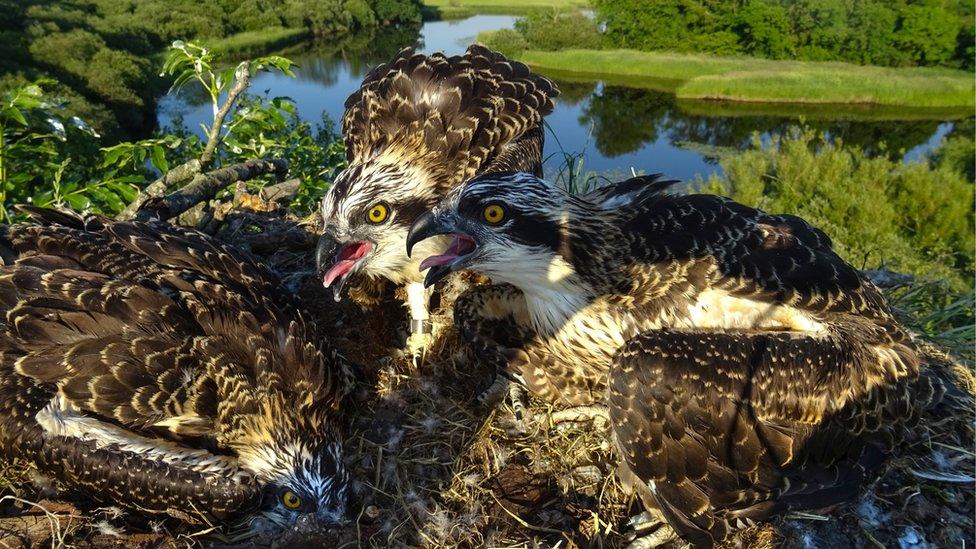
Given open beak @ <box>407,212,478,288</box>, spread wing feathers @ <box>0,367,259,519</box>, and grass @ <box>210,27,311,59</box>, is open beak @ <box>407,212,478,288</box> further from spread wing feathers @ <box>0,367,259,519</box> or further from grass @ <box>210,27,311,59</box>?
grass @ <box>210,27,311,59</box>

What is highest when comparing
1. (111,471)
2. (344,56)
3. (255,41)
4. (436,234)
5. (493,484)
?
(436,234)

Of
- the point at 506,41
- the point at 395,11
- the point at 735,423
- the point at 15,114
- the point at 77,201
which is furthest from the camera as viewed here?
the point at 506,41

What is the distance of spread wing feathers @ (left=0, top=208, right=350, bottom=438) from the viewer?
2641 mm

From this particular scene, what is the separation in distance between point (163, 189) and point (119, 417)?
1926 mm

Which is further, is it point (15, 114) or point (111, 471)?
point (15, 114)

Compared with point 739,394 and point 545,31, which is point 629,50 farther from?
point 739,394

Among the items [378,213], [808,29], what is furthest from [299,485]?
[808,29]

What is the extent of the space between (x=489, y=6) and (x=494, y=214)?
68.0 meters

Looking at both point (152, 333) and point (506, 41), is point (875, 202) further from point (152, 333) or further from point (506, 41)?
point (506, 41)

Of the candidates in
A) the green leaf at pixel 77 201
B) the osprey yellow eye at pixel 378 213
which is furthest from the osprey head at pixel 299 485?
the green leaf at pixel 77 201

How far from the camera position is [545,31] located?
153 ft

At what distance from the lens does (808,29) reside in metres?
44.3

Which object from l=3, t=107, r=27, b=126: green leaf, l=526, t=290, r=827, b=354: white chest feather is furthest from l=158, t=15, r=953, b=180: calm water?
l=526, t=290, r=827, b=354: white chest feather

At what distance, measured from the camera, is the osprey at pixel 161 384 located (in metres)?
2.54
